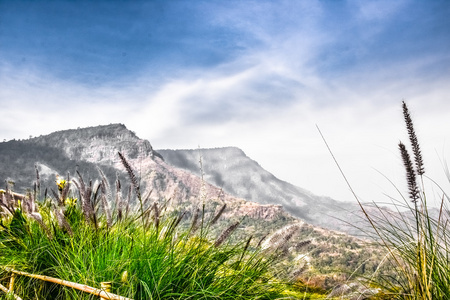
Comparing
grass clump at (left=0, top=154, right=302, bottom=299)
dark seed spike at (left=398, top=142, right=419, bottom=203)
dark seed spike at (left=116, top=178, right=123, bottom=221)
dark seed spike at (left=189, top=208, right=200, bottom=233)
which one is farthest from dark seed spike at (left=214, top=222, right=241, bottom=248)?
dark seed spike at (left=398, top=142, right=419, bottom=203)

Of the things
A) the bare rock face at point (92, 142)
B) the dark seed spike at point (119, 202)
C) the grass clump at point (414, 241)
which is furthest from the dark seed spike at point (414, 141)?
the bare rock face at point (92, 142)

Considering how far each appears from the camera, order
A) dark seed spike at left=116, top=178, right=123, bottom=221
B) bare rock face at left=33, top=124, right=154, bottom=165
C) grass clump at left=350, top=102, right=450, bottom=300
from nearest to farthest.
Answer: grass clump at left=350, top=102, right=450, bottom=300
dark seed spike at left=116, top=178, right=123, bottom=221
bare rock face at left=33, top=124, right=154, bottom=165

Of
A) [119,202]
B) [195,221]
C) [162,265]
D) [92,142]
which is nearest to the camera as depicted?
[162,265]

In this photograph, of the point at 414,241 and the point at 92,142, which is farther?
the point at 92,142

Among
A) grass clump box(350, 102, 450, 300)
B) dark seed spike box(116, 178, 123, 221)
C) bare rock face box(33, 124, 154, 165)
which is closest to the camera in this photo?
grass clump box(350, 102, 450, 300)

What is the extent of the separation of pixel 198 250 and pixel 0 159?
12763 cm

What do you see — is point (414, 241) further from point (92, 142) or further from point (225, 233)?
point (92, 142)

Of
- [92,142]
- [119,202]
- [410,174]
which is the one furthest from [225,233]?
[92,142]

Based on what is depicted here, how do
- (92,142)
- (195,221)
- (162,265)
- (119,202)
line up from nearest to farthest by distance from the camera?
(162,265) → (195,221) → (119,202) → (92,142)

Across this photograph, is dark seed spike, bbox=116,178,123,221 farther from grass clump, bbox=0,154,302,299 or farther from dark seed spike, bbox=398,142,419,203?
dark seed spike, bbox=398,142,419,203

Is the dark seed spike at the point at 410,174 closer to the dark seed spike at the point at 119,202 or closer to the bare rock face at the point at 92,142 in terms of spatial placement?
the dark seed spike at the point at 119,202

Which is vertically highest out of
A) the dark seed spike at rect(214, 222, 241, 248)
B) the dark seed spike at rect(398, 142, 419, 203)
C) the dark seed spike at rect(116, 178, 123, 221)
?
the dark seed spike at rect(398, 142, 419, 203)

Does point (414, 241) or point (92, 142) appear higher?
point (92, 142)

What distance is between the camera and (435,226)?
2.61m
